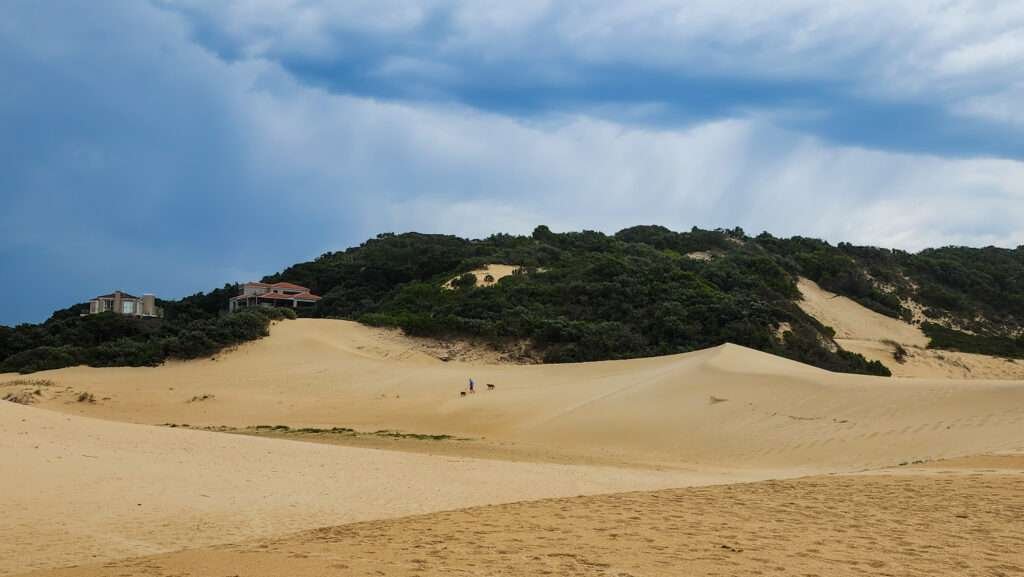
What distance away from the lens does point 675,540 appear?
7.66 meters

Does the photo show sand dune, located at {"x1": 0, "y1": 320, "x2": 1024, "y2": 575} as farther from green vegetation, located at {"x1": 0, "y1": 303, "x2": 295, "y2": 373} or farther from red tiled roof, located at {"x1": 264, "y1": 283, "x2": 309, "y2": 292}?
red tiled roof, located at {"x1": 264, "y1": 283, "x2": 309, "y2": 292}

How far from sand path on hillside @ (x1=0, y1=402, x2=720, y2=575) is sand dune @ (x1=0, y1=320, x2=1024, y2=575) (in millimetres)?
44

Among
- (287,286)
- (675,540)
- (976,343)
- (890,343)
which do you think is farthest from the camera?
(287,286)

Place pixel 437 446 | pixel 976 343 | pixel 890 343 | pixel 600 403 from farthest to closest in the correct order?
1. pixel 976 343
2. pixel 890 343
3. pixel 600 403
4. pixel 437 446

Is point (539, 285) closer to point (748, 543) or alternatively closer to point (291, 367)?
point (291, 367)

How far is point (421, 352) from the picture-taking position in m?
34.4

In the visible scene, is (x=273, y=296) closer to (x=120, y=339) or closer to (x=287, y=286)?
(x=287, y=286)

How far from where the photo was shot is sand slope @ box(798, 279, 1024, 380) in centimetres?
3684

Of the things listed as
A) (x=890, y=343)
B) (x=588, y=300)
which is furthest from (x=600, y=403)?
(x=890, y=343)

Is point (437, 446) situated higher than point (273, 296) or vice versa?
point (273, 296)

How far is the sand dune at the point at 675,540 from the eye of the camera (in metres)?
6.47

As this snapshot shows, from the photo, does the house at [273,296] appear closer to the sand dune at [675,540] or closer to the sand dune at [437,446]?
the sand dune at [437,446]

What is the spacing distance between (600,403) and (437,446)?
220 inches

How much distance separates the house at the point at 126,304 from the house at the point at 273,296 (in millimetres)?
4570
